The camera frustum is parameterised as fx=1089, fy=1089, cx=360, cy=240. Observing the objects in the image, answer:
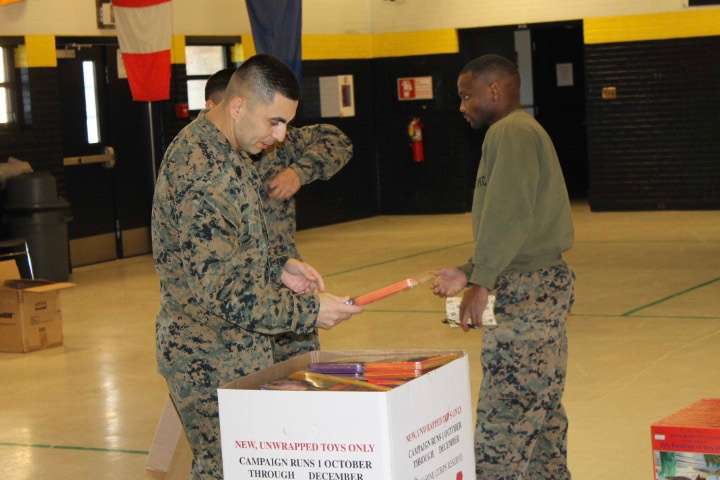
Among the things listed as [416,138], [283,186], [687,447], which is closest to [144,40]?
[416,138]

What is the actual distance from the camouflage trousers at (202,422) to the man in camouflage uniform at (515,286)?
1.12 meters

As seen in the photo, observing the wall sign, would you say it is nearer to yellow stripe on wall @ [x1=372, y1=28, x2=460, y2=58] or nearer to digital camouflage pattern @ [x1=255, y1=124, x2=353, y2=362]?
yellow stripe on wall @ [x1=372, y1=28, x2=460, y2=58]

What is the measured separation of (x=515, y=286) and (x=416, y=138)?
1214 centimetres

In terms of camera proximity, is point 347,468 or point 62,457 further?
point 62,457

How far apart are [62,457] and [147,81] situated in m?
6.56

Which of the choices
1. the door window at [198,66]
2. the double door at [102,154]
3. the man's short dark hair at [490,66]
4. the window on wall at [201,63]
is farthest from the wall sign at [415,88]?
the man's short dark hair at [490,66]

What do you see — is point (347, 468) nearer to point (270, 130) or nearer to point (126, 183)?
point (270, 130)

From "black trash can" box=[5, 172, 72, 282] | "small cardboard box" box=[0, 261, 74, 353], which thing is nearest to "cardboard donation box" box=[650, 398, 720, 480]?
"small cardboard box" box=[0, 261, 74, 353]

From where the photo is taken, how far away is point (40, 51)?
456 inches

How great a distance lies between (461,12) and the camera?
15477mm

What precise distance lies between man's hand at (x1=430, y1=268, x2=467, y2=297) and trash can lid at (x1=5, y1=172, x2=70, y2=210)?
25.0 feet

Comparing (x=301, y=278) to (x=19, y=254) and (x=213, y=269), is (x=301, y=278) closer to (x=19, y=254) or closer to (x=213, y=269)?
(x=213, y=269)

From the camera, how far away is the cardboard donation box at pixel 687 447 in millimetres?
2900

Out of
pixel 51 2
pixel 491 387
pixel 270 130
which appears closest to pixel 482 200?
pixel 491 387
